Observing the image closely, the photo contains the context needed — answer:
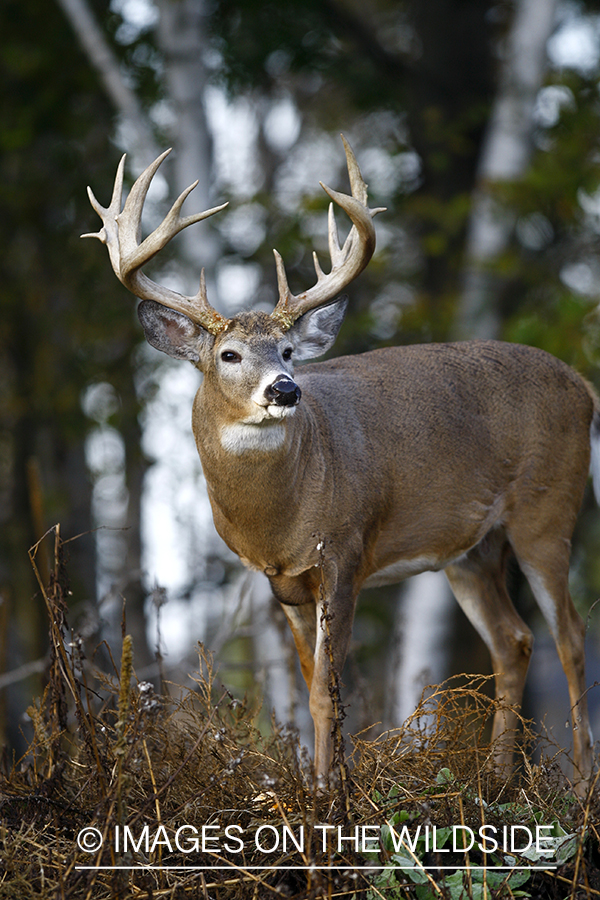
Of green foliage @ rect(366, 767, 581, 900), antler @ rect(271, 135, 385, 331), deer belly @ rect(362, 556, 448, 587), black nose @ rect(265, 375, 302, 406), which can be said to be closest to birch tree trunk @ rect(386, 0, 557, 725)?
deer belly @ rect(362, 556, 448, 587)

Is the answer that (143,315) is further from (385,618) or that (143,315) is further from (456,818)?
(385,618)

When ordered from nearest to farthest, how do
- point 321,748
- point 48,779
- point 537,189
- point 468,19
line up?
point 48,779 < point 321,748 < point 537,189 < point 468,19

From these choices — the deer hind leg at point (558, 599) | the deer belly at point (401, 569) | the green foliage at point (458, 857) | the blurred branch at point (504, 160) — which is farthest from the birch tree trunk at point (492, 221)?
the green foliage at point (458, 857)

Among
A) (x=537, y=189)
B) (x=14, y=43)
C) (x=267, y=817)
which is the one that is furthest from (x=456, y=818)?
(x=14, y=43)

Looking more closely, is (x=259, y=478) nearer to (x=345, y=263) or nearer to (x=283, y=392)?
(x=283, y=392)

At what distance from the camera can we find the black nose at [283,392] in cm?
441

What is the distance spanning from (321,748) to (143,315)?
2.18 meters

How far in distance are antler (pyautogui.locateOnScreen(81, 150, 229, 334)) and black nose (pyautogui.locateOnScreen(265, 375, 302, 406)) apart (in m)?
0.56

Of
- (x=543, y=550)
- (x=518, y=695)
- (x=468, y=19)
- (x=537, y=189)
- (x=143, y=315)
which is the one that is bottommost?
(x=518, y=695)

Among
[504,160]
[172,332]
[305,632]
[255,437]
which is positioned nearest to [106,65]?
[504,160]

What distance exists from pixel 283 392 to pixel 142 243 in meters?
1.00

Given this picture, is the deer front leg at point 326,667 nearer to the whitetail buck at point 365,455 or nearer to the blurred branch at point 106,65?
the whitetail buck at point 365,455

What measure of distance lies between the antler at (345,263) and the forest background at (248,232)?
4379 mm

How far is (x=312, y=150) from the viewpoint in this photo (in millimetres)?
19203
